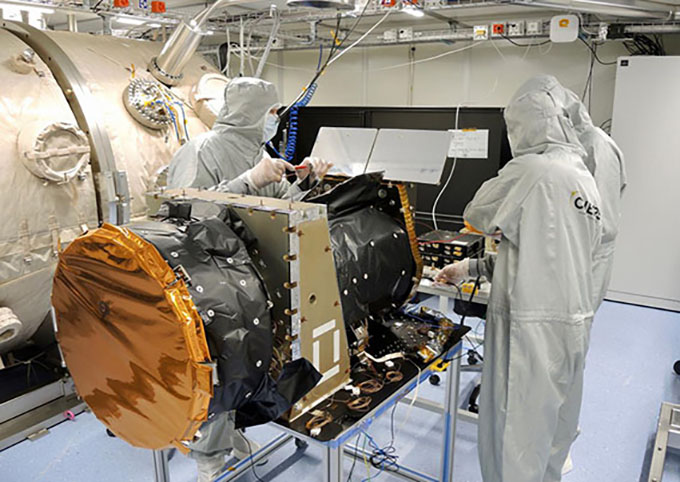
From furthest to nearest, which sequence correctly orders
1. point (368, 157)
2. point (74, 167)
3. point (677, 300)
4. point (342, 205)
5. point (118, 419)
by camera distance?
point (677, 300) < point (74, 167) < point (368, 157) < point (342, 205) < point (118, 419)

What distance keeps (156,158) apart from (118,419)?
6.08 feet

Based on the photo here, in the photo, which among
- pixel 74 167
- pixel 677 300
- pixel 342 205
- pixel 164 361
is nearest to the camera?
pixel 164 361

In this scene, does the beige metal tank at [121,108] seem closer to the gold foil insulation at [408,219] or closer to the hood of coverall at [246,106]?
the hood of coverall at [246,106]

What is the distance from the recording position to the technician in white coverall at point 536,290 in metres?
1.64

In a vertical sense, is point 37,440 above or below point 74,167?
below

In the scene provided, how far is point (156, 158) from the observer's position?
111 inches

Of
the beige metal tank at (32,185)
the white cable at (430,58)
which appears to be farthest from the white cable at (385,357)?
the white cable at (430,58)

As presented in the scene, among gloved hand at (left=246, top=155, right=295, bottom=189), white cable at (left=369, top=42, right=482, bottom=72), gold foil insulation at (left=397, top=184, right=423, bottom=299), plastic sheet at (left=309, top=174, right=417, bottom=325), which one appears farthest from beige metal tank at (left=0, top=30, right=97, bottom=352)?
white cable at (left=369, top=42, right=482, bottom=72)

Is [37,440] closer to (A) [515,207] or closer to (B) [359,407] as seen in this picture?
(B) [359,407]

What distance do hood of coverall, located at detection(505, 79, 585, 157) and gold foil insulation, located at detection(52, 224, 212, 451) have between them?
1.24m

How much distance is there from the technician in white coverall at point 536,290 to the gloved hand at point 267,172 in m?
0.65

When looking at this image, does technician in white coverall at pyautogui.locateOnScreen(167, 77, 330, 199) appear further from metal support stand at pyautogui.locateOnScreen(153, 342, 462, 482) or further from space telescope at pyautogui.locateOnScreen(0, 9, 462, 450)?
metal support stand at pyautogui.locateOnScreen(153, 342, 462, 482)

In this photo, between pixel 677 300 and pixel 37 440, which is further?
pixel 677 300

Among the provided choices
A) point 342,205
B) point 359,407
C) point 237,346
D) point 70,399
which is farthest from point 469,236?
point 70,399
